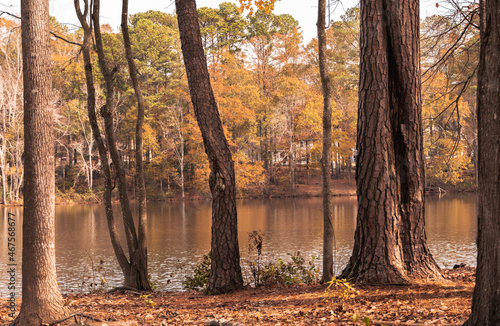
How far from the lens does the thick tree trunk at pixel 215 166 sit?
626cm

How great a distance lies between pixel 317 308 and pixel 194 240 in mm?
10129

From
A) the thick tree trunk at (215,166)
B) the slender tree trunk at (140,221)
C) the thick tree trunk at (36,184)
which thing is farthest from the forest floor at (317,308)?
the slender tree trunk at (140,221)

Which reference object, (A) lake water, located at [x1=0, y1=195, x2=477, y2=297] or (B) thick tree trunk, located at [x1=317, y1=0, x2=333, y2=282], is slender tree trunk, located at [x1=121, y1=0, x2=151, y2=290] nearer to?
(A) lake water, located at [x1=0, y1=195, x2=477, y2=297]

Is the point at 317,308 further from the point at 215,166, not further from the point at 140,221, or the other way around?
the point at 140,221

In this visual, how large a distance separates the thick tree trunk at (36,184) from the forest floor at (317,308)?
377mm

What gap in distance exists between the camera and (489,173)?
2619 millimetres

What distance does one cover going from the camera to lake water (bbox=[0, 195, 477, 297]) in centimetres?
986

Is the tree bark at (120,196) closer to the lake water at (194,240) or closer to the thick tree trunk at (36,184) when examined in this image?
the lake water at (194,240)

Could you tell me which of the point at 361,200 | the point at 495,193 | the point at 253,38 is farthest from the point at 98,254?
the point at 253,38

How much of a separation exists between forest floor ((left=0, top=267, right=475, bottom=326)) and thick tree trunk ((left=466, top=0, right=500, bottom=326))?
605 millimetres

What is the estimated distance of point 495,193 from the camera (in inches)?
102

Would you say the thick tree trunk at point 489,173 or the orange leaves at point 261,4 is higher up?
the orange leaves at point 261,4

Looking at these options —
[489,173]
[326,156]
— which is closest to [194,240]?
[326,156]

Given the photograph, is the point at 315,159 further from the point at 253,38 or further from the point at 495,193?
the point at 495,193
